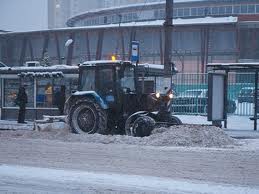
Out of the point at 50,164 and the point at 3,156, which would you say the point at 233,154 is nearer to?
the point at 50,164

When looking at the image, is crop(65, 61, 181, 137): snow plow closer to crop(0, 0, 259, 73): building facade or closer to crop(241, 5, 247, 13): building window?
crop(0, 0, 259, 73): building facade

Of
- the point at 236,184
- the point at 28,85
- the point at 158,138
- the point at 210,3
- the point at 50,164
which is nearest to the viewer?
the point at 236,184

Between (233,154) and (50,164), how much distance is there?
4329 millimetres

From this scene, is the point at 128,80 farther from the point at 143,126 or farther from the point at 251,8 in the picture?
the point at 251,8

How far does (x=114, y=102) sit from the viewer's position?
16.4 meters

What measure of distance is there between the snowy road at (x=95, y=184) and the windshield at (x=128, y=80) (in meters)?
6.89

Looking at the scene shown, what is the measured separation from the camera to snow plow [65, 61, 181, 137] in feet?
53.1

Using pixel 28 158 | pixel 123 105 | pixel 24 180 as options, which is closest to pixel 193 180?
pixel 24 180

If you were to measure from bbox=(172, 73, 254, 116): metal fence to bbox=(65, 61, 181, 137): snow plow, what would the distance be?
684 cm

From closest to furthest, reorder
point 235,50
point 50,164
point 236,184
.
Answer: point 236,184, point 50,164, point 235,50

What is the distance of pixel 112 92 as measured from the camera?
16406 millimetres

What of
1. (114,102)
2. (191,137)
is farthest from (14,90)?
(191,137)

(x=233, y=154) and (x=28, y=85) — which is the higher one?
(x=28, y=85)

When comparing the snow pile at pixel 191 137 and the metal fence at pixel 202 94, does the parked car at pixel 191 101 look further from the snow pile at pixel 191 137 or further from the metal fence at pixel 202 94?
the snow pile at pixel 191 137
